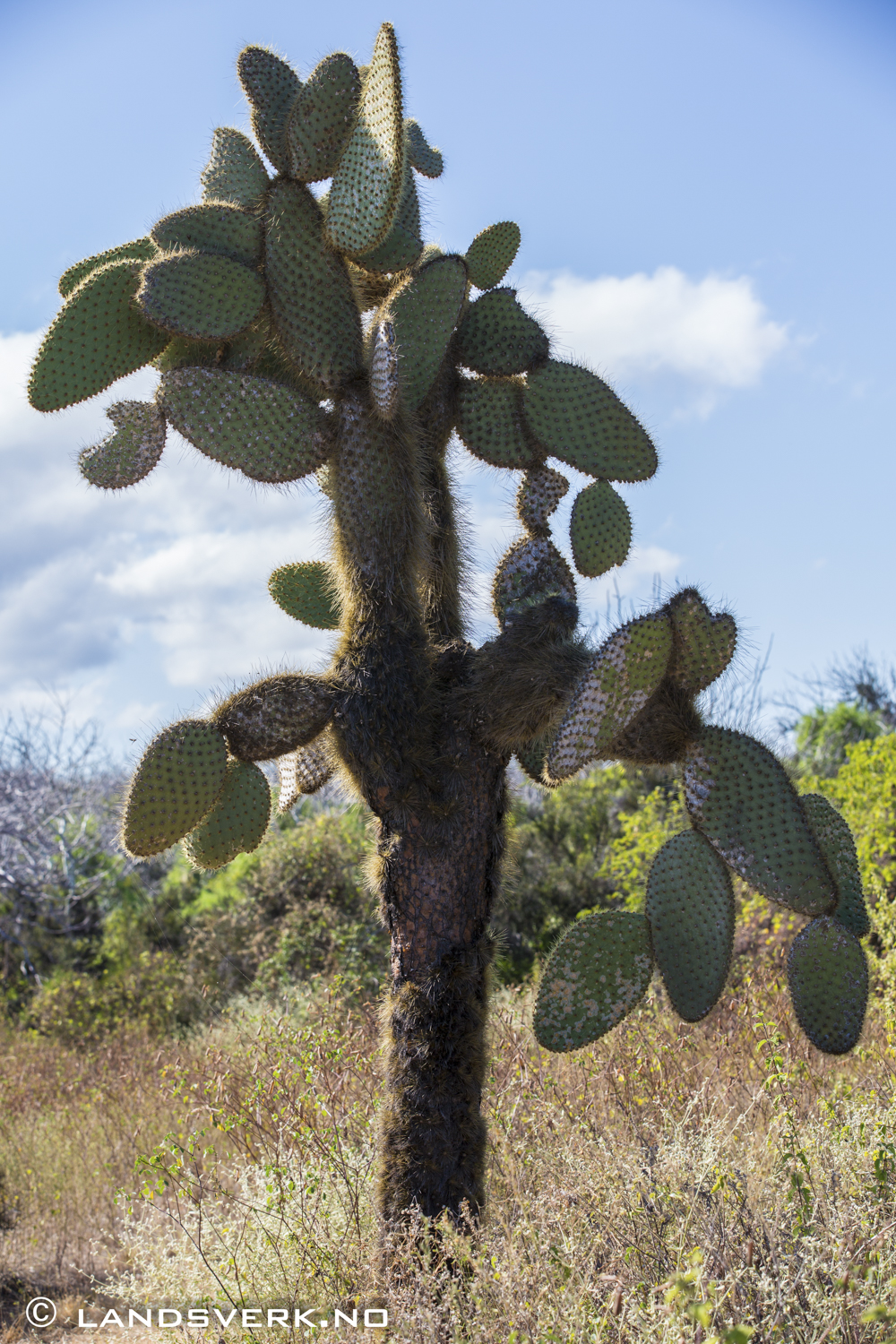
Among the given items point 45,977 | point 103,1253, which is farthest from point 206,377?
point 45,977

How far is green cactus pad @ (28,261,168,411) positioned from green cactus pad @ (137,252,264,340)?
117mm

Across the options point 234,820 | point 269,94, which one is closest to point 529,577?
point 234,820

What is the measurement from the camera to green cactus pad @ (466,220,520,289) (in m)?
4.00

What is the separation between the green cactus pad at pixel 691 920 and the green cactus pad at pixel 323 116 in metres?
2.54

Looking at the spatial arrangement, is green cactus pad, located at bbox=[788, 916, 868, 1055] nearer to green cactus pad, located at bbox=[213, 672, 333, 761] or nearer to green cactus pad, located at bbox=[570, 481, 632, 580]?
green cactus pad, located at bbox=[570, 481, 632, 580]

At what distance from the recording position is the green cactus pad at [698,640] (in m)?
2.93

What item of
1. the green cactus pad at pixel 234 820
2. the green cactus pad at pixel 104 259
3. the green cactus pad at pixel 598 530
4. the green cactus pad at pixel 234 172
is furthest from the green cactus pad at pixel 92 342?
the green cactus pad at pixel 598 530

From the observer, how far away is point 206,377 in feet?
10.6

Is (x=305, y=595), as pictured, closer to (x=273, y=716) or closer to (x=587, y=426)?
(x=273, y=716)

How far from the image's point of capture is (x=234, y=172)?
364 centimetres

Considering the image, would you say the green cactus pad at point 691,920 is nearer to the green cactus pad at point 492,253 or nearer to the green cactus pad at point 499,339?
the green cactus pad at point 499,339
